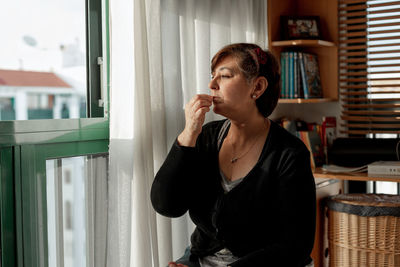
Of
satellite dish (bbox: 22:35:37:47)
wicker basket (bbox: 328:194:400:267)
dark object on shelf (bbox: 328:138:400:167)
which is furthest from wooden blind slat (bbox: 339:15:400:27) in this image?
satellite dish (bbox: 22:35:37:47)

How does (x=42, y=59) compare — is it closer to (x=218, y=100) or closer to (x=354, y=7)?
(x=218, y=100)

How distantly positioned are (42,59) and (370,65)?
2133mm

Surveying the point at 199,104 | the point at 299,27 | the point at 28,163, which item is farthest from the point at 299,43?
the point at 28,163

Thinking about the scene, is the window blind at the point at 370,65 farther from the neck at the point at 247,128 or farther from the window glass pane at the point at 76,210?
the window glass pane at the point at 76,210

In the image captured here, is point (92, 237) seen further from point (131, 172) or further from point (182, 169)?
point (182, 169)

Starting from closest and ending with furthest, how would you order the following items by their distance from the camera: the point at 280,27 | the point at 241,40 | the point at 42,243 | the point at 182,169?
1. the point at 182,169
2. the point at 42,243
3. the point at 241,40
4. the point at 280,27

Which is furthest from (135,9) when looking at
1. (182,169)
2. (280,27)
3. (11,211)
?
(280,27)

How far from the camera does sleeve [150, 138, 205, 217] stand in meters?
1.53

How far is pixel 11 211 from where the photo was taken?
1525 mm

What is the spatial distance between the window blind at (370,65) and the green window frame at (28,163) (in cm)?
188

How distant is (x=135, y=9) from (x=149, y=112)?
39 centimetres

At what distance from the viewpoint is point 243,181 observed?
154 centimetres

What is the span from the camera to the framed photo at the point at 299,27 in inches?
118

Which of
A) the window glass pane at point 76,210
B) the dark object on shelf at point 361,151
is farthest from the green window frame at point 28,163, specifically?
the dark object on shelf at point 361,151
